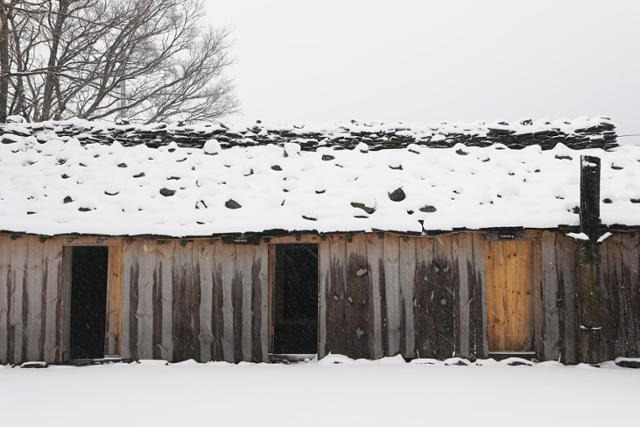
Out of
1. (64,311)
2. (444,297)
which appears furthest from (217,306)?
(444,297)

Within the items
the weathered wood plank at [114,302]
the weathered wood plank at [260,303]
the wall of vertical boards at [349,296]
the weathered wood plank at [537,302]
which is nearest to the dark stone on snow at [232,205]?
the wall of vertical boards at [349,296]

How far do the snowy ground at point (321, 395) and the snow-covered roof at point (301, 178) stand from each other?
213 cm

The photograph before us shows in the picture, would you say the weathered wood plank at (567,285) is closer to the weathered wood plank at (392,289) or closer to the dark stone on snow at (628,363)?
the dark stone on snow at (628,363)

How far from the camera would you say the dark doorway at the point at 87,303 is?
11164 millimetres

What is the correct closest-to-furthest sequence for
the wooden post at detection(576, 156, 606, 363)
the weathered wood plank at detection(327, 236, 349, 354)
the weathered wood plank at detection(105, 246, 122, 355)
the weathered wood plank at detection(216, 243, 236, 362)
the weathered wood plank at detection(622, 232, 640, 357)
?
the wooden post at detection(576, 156, 606, 363) < the weathered wood plank at detection(622, 232, 640, 357) < the weathered wood plank at detection(327, 236, 349, 354) < the weathered wood plank at detection(216, 243, 236, 362) < the weathered wood plank at detection(105, 246, 122, 355)

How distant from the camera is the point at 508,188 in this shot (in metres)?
8.80

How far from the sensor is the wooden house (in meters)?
8.39

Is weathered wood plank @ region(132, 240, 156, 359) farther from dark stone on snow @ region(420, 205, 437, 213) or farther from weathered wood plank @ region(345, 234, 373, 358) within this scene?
dark stone on snow @ region(420, 205, 437, 213)

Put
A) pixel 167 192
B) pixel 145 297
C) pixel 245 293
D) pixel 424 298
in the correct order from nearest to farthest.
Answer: pixel 424 298, pixel 245 293, pixel 145 297, pixel 167 192

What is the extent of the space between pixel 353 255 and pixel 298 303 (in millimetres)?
4645

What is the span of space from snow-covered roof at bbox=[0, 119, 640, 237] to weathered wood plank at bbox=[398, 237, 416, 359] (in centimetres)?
58

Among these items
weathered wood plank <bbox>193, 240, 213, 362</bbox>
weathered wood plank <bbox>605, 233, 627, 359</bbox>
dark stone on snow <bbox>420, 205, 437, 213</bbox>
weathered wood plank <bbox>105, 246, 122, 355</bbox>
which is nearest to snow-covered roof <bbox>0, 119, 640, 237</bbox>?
dark stone on snow <bbox>420, 205, 437, 213</bbox>

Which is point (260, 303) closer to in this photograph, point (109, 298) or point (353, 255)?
point (353, 255)

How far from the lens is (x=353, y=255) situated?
8805mm
